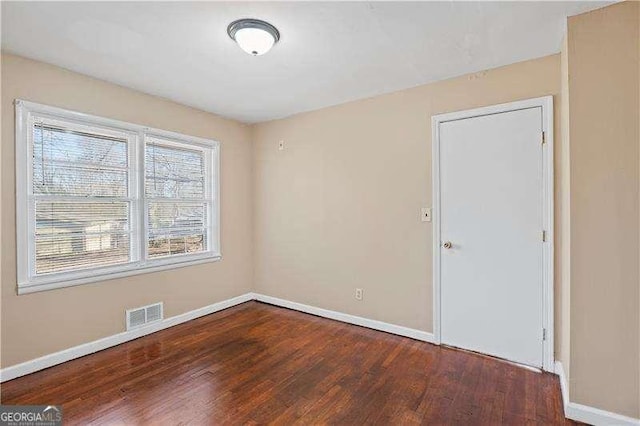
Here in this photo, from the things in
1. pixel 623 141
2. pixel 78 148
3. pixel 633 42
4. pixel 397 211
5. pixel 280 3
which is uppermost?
pixel 280 3

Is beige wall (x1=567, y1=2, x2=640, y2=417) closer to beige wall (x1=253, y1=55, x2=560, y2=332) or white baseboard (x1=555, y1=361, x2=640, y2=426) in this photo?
white baseboard (x1=555, y1=361, x2=640, y2=426)

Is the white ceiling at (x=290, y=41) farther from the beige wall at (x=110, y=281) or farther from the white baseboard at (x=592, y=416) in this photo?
the white baseboard at (x=592, y=416)

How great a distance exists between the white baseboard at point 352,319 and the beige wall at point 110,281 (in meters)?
0.49

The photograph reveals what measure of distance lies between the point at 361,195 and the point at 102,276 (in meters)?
2.67

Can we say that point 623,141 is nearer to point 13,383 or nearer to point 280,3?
point 280,3

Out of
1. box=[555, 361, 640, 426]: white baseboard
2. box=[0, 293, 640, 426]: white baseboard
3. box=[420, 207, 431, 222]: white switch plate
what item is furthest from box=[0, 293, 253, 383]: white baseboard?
box=[555, 361, 640, 426]: white baseboard

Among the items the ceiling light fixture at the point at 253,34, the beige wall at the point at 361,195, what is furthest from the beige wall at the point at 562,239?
the ceiling light fixture at the point at 253,34

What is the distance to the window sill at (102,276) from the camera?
2.55 m

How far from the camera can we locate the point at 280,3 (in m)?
1.88

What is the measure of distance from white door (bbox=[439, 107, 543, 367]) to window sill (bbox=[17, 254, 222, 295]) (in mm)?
2809

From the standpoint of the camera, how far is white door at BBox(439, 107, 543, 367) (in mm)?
2570

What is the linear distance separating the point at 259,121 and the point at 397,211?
2.35 m

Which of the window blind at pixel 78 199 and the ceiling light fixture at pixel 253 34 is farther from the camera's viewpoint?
the window blind at pixel 78 199

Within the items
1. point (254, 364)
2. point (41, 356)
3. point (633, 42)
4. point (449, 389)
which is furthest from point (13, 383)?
point (633, 42)
